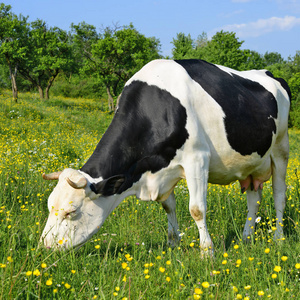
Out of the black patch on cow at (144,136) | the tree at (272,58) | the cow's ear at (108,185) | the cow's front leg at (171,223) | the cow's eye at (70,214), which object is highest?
the tree at (272,58)

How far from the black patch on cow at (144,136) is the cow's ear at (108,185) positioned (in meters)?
0.18

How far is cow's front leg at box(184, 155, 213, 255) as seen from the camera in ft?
12.2

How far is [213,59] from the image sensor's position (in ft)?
144

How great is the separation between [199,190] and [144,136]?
0.82 meters

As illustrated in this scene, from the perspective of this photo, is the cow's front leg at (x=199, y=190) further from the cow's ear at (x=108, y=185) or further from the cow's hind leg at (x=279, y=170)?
the cow's hind leg at (x=279, y=170)

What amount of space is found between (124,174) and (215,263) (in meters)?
1.24

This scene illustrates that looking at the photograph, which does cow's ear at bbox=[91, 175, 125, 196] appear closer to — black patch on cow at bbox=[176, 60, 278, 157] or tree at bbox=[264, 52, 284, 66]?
black patch on cow at bbox=[176, 60, 278, 157]

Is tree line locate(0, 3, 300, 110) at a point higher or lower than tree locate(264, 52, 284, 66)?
lower

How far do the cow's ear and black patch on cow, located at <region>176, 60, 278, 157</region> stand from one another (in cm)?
149

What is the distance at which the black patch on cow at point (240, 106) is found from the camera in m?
4.14

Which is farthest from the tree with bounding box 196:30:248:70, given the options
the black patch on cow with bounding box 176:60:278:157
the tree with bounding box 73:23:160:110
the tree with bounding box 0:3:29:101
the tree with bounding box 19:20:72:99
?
the black patch on cow with bounding box 176:60:278:157

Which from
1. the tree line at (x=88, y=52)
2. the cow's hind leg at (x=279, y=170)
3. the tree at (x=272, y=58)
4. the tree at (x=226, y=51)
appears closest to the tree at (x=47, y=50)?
the tree line at (x=88, y=52)

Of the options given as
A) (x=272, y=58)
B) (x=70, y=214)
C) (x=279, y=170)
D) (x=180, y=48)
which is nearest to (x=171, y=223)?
(x=70, y=214)

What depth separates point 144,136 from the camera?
3668 mm
